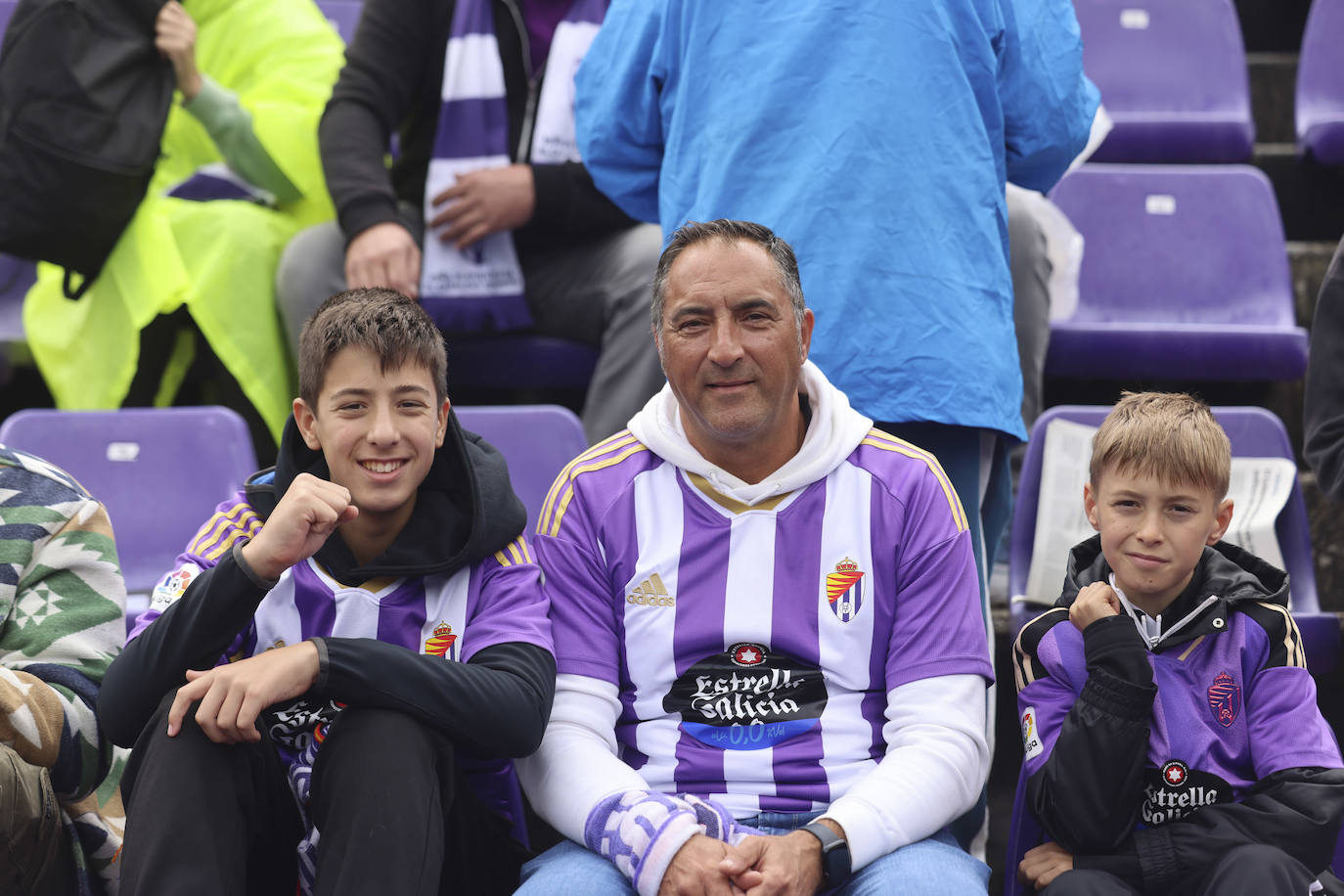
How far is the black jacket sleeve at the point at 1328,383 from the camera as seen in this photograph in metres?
2.38

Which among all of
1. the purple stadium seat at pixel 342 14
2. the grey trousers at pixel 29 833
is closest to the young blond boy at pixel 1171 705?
the grey trousers at pixel 29 833

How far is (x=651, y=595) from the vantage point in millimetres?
2014

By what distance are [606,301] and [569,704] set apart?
1420mm

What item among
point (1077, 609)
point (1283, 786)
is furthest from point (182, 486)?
point (1283, 786)

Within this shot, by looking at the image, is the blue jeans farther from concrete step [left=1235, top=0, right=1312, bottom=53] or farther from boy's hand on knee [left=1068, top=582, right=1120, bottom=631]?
concrete step [left=1235, top=0, right=1312, bottom=53]

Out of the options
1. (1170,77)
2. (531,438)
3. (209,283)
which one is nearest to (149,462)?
(209,283)

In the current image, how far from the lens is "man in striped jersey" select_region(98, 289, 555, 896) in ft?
5.50

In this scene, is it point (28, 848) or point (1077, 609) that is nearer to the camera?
point (28, 848)

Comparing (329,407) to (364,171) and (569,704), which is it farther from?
(364,171)

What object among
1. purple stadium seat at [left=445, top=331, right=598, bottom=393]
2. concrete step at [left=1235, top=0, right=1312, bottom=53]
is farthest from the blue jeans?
concrete step at [left=1235, top=0, right=1312, bottom=53]

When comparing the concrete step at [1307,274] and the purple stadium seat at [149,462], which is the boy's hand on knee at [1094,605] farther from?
the concrete step at [1307,274]

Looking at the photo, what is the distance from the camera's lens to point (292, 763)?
1908 mm

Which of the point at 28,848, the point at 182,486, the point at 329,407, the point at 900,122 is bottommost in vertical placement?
the point at 182,486

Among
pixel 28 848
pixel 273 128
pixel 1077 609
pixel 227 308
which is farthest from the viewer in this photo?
pixel 273 128
